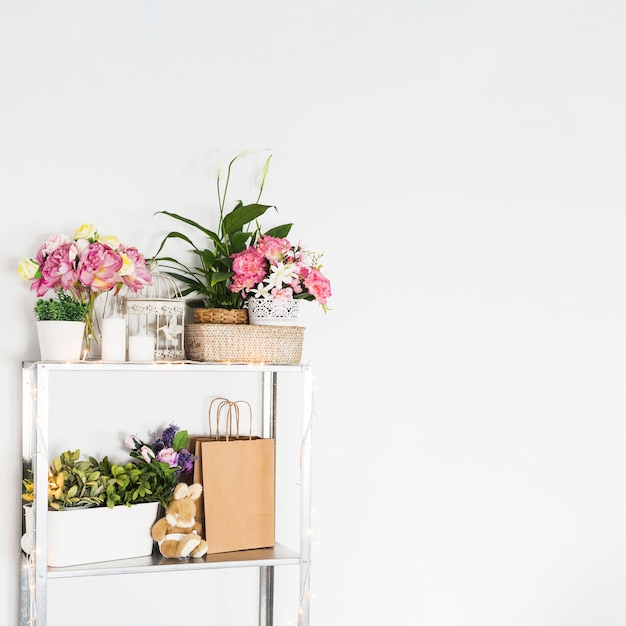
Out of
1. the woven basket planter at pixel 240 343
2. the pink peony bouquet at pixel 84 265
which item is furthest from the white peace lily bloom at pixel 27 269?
the woven basket planter at pixel 240 343

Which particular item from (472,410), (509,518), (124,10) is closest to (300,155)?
(124,10)

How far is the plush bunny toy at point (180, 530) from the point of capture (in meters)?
1.80

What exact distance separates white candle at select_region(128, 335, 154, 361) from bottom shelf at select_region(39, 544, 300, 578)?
41 cm

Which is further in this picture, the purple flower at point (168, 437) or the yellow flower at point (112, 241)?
the purple flower at point (168, 437)

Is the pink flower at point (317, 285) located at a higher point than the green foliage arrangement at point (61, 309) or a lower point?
higher

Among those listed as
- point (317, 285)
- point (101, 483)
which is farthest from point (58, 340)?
point (317, 285)

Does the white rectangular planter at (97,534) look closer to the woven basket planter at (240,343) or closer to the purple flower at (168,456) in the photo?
the purple flower at (168,456)

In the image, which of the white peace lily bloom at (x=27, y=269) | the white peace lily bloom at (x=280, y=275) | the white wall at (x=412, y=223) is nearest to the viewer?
the white peace lily bloom at (x=27, y=269)

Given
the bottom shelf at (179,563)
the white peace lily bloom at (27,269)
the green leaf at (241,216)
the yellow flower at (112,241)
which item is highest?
the green leaf at (241,216)

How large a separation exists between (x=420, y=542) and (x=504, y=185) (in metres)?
0.95

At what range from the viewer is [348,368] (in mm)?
2139

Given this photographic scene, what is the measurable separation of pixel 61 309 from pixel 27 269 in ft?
0.35

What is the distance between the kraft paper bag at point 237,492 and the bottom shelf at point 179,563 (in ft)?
0.10

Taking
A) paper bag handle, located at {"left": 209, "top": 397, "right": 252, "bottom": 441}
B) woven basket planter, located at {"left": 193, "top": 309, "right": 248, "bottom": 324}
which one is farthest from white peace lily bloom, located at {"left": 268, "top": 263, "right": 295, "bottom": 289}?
paper bag handle, located at {"left": 209, "top": 397, "right": 252, "bottom": 441}
